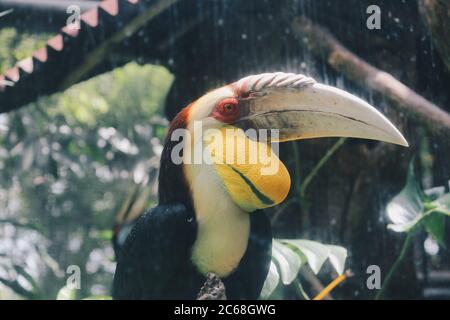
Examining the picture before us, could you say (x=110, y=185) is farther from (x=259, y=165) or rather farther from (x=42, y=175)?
(x=259, y=165)

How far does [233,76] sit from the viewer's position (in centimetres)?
196

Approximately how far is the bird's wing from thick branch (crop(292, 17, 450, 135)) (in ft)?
1.98

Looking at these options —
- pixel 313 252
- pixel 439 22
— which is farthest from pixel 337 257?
pixel 439 22

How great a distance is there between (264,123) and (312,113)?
102mm

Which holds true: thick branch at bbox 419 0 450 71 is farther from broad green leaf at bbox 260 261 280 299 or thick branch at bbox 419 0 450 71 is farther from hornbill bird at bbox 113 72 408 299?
broad green leaf at bbox 260 261 280 299

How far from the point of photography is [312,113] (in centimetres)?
142

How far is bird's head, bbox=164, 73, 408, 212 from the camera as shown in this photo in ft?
4.58

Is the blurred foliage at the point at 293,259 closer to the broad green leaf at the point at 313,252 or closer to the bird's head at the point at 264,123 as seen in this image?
the broad green leaf at the point at 313,252

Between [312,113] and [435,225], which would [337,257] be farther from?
[312,113]

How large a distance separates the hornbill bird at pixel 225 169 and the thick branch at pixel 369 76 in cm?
22

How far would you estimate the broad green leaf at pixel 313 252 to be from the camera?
63.2 inches

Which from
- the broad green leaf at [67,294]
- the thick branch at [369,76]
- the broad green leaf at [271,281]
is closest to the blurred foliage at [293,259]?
the broad green leaf at [271,281]

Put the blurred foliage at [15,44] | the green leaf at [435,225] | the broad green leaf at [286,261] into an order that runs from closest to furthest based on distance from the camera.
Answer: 1. the broad green leaf at [286,261]
2. the green leaf at [435,225]
3. the blurred foliage at [15,44]

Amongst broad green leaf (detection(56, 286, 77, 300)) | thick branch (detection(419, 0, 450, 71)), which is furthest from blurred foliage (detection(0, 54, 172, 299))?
thick branch (detection(419, 0, 450, 71))
